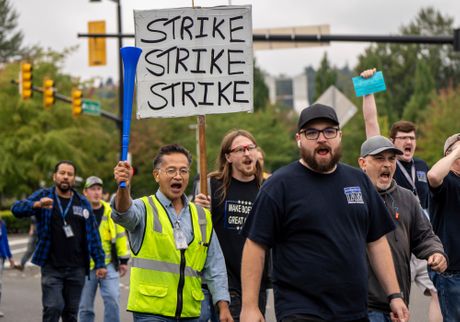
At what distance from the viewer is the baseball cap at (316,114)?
17.1 ft

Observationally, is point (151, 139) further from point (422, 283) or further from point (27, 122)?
point (422, 283)

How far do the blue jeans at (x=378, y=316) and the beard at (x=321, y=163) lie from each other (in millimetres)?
1479

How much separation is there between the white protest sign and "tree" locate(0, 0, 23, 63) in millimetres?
85870

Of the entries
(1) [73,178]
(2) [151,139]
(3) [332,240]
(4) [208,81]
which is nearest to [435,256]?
(3) [332,240]

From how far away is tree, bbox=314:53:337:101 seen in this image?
8812 centimetres

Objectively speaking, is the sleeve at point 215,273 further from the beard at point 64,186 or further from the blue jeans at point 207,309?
the beard at point 64,186

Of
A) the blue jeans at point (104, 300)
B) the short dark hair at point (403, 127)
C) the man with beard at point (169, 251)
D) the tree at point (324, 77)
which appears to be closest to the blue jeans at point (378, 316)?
the man with beard at point (169, 251)

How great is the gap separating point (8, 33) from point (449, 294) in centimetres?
9117

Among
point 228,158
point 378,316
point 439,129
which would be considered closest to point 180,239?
point 378,316

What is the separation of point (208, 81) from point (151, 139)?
51.2 meters

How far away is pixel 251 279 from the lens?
5.16m

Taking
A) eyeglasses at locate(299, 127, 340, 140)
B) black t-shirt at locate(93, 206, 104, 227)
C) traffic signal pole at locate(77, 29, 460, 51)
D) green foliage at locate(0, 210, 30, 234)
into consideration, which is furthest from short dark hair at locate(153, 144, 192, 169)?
green foliage at locate(0, 210, 30, 234)

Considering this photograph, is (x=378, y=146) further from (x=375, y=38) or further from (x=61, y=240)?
(x=375, y=38)

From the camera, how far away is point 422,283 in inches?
339
